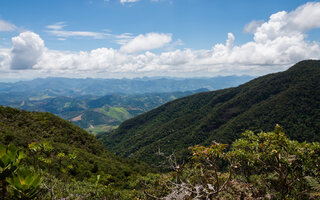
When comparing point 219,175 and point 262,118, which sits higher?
point 219,175

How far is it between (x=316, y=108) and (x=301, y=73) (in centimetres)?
7749

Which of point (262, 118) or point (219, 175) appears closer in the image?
point (219, 175)

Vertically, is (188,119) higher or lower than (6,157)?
lower

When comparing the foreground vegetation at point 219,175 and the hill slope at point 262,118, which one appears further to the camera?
the hill slope at point 262,118

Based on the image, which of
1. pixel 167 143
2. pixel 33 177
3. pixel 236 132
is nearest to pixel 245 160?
pixel 33 177

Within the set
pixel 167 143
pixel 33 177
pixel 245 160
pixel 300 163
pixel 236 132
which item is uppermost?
pixel 33 177

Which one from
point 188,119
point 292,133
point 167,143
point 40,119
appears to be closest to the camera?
point 40,119

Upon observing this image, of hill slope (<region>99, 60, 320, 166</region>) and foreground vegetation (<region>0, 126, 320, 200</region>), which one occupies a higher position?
foreground vegetation (<region>0, 126, 320, 200</region>)

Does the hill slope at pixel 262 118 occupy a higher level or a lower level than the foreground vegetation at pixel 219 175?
lower

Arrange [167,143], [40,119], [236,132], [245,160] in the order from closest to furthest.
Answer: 1. [245,160]
2. [40,119]
3. [236,132]
4. [167,143]

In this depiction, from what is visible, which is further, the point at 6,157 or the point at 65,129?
the point at 65,129

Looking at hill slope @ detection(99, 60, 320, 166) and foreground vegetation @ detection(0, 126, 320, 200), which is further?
hill slope @ detection(99, 60, 320, 166)

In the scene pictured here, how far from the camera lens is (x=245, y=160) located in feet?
44.5

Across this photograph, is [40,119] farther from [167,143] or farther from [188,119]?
[188,119]
